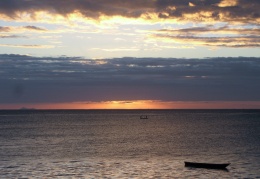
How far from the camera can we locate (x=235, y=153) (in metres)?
87.4

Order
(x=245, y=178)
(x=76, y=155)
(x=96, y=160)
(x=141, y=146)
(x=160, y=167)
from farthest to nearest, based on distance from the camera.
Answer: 1. (x=141, y=146)
2. (x=76, y=155)
3. (x=96, y=160)
4. (x=160, y=167)
5. (x=245, y=178)

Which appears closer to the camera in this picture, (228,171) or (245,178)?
(245,178)

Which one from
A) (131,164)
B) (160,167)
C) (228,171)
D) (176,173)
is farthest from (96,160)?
(228,171)

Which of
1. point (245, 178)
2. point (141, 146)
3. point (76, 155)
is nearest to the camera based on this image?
point (245, 178)

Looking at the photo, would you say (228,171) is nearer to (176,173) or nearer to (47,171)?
(176,173)

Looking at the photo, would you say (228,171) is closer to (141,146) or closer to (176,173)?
(176,173)

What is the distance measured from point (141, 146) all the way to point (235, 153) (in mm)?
22659

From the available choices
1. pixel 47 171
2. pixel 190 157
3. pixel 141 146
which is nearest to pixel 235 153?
pixel 190 157

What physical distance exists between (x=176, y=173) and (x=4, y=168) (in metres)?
25.7

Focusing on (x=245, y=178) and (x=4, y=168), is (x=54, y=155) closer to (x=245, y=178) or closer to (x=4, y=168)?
(x=4, y=168)

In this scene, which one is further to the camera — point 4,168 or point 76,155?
point 76,155

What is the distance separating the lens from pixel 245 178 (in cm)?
5988

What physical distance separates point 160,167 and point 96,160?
13.2 m

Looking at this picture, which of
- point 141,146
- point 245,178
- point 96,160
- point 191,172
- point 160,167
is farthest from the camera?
point 141,146
